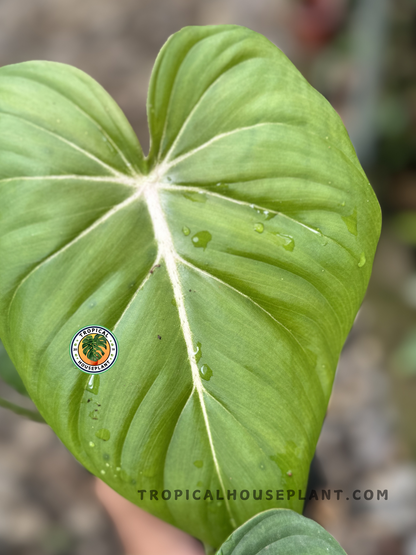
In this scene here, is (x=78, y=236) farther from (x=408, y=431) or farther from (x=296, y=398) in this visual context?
(x=408, y=431)

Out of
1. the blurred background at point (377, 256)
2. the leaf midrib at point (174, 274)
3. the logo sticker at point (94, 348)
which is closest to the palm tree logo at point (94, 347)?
the logo sticker at point (94, 348)

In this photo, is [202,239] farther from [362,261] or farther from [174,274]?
[362,261]

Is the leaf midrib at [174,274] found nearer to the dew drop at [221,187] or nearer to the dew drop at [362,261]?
the dew drop at [221,187]

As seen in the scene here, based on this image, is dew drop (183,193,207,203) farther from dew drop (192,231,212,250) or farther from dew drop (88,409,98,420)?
dew drop (88,409,98,420)

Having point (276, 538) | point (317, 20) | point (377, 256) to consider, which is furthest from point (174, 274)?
point (317, 20)

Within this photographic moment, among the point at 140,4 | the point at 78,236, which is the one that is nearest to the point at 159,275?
the point at 78,236
